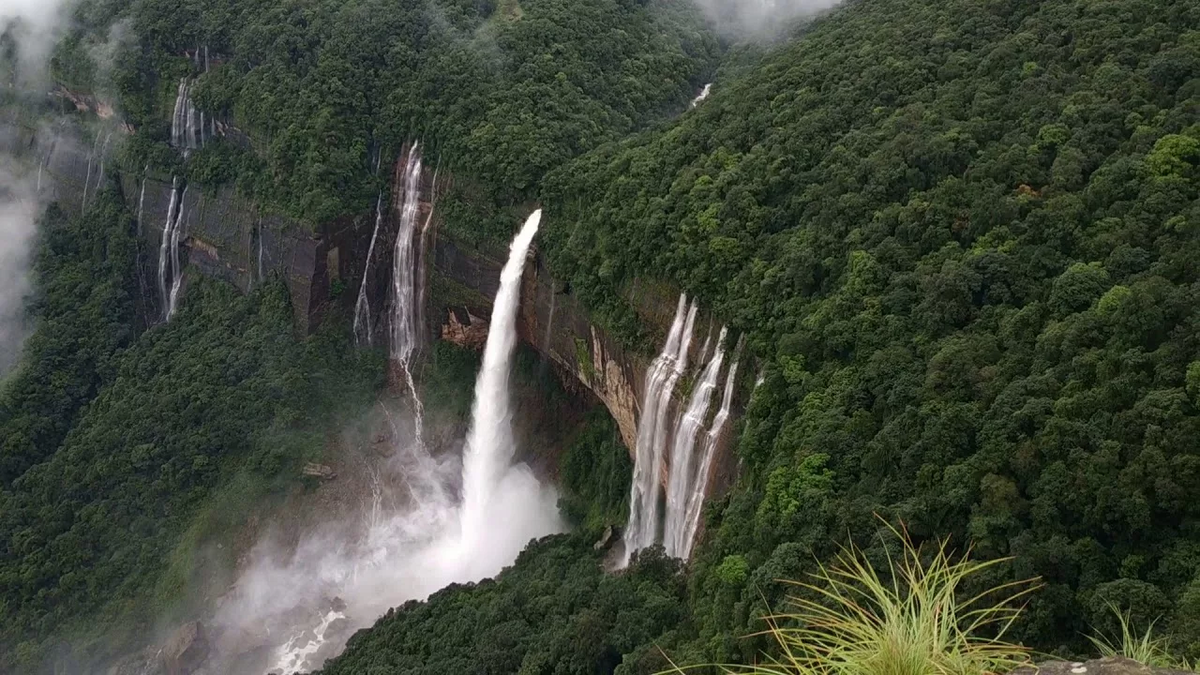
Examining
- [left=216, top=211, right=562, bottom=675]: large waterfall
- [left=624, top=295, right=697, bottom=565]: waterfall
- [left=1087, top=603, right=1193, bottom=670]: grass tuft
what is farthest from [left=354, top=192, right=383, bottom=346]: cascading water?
[left=1087, top=603, right=1193, bottom=670]: grass tuft

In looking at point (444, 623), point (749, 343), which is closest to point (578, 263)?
point (749, 343)

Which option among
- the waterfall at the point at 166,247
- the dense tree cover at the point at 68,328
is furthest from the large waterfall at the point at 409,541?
the waterfall at the point at 166,247

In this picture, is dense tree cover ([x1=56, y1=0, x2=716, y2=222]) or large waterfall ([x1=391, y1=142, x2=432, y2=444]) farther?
large waterfall ([x1=391, y1=142, x2=432, y2=444])

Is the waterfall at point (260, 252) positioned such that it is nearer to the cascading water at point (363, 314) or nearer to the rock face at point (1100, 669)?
the cascading water at point (363, 314)

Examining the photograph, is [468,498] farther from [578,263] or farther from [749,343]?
[749,343]

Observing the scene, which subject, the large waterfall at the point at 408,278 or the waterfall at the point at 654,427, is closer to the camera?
the waterfall at the point at 654,427

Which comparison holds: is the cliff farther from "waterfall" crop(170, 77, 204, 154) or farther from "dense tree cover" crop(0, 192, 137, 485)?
"waterfall" crop(170, 77, 204, 154)
